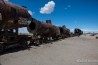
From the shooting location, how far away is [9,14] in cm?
1148

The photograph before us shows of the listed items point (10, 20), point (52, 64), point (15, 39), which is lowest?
point (52, 64)

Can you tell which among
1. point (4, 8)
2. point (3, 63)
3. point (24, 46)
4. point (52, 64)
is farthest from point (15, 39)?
point (52, 64)

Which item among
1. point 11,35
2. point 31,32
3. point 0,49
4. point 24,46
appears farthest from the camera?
point 31,32

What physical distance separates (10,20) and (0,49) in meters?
2.41

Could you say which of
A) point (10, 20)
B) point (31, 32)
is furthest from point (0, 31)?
point (31, 32)

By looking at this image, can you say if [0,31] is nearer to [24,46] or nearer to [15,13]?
[15,13]

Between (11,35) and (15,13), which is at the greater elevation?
(15,13)

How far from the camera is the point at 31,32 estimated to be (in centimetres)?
1758

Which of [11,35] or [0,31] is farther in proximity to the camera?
[11,35]

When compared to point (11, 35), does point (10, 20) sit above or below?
above

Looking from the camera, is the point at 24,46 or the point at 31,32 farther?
the point at 31,32

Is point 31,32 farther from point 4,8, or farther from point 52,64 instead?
point 52,64

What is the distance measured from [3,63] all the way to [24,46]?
6.31 m

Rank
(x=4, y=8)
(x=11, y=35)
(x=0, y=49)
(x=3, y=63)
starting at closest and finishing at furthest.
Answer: (x=3, y=63)
(x=4, y=8)
(x=0, y=49)
(x=11, y=35)
